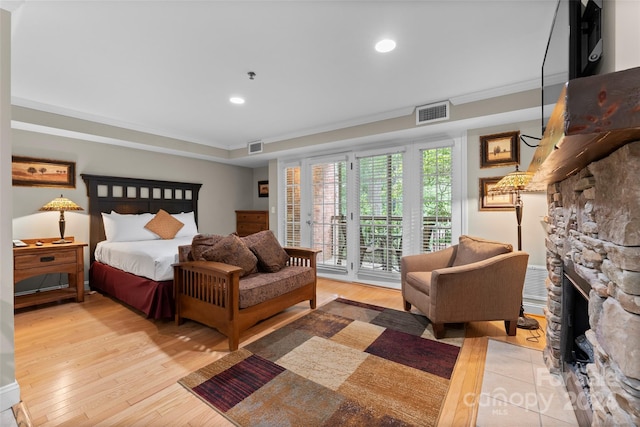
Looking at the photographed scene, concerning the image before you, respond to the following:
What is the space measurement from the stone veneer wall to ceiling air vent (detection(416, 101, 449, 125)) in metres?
2.02

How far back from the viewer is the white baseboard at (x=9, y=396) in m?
1.54

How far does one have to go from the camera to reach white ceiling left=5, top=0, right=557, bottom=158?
1754 mm

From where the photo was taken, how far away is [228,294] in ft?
7.34

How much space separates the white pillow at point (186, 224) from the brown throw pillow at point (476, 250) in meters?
3.96

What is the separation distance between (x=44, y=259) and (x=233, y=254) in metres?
2.40

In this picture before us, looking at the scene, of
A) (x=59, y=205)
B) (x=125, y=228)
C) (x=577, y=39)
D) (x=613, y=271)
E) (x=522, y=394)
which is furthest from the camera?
(x=125, y=228)

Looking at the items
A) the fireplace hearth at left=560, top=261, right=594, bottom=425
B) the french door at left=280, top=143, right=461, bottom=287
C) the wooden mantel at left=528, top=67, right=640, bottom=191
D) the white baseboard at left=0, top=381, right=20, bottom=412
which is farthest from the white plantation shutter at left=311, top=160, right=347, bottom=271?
the wooden mantel at left=528, top=67, right=640, bottom=191

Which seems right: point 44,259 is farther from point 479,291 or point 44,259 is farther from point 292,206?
point 479,291

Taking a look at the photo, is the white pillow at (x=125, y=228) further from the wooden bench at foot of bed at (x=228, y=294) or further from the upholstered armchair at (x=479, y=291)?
the upholstered armchair at (x=479, y=291)

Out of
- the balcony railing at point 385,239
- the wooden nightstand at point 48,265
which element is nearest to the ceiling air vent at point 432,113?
the balcony railing at point 385,239

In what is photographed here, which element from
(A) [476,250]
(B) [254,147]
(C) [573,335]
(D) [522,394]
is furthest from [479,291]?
(B) [254,147]

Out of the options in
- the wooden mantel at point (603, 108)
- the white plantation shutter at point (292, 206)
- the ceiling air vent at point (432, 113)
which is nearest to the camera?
the wooden mantel at point (603, 108)

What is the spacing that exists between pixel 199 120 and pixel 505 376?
4224 mm

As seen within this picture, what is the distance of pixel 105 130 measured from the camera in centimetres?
370
